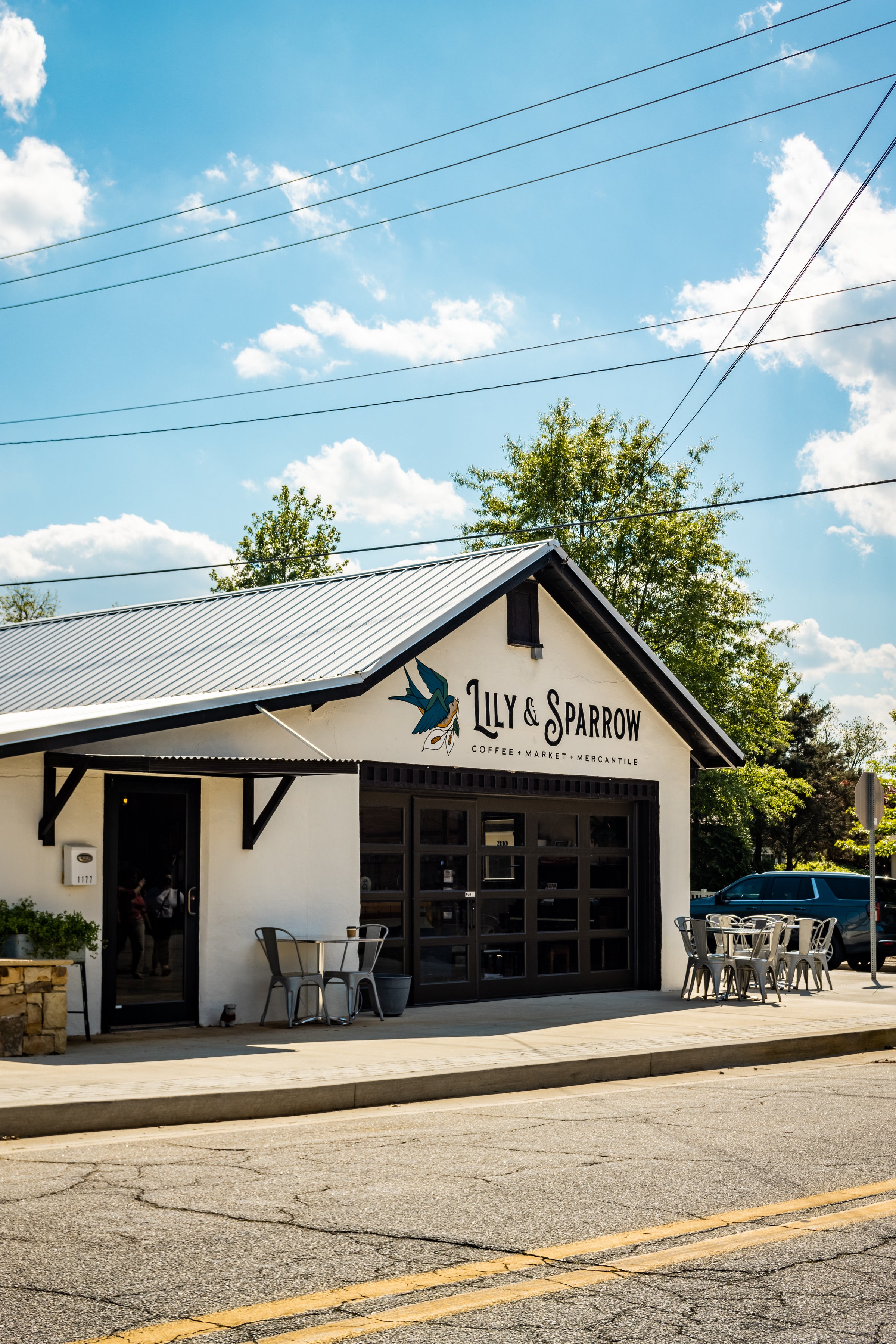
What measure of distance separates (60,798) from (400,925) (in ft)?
15.6

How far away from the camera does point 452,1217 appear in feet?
20.3

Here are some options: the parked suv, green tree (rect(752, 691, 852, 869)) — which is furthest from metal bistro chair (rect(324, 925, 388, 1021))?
green tree (rect(752, 691, 852, 869))

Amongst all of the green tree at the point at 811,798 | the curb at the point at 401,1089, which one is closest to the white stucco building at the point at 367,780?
the curb at the point at 401,1089

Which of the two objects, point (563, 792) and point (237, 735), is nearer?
point (237, 735)

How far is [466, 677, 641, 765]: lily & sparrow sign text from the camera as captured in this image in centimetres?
1695

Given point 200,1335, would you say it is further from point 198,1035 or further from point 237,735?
point 237,735

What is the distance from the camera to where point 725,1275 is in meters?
5.29

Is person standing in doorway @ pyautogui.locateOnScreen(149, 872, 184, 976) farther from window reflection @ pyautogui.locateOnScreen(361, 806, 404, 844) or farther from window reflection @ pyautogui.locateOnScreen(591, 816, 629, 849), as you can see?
window reflection @ pyautogui.locateOnScreen(591, 816, 629, 849)

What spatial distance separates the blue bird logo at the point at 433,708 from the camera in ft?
52.5

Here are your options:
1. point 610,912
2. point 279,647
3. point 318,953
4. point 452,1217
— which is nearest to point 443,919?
point 318,953

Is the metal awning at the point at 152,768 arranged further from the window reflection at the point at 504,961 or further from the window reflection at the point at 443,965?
the window reflection at the point at 504,961

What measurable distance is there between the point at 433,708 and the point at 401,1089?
674cm

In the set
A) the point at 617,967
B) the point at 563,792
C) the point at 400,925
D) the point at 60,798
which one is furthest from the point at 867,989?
the point at 60,798

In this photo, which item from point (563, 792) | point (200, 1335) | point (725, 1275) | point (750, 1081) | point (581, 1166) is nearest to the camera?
point (200, 1335)
